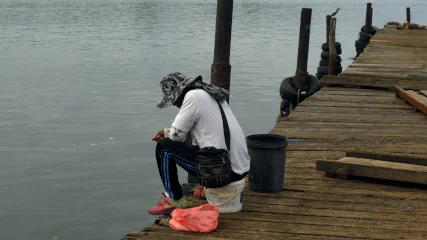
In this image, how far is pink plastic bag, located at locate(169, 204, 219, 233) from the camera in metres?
5.84

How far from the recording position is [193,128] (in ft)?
20.3

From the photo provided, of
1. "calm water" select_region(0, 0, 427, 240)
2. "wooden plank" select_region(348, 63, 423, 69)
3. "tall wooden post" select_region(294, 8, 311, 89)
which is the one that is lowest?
"calm water" select_region(0, 0, 427, 240)

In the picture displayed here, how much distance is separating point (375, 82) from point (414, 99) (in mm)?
2539

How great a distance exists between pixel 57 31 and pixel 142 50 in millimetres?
14964

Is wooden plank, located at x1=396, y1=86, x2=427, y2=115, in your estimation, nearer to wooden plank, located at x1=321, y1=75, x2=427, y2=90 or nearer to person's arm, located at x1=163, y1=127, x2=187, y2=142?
wooden plank, located at x1=321, y1=75, x2=427, y2=90

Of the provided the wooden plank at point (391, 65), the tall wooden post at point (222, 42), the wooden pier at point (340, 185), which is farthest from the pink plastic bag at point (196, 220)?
the wooden plank at point (391, 65)

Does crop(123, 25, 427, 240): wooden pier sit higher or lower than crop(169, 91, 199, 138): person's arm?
lower

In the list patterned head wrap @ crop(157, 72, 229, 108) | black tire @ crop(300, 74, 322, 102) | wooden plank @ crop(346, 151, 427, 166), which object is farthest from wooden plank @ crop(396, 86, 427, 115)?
patterned head wrap @ crop(157, 72, 229, 108)

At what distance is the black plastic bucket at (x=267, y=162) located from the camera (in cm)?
669

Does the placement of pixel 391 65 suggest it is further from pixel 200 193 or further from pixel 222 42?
pixel 200 193

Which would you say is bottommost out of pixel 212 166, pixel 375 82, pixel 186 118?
pixel 212 166

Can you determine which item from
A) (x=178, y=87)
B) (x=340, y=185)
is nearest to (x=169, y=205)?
(x=178, y=87)

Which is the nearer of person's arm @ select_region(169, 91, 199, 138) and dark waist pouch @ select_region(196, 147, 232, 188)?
dark waist pouch @ select_region(196, 147, 232, 188)

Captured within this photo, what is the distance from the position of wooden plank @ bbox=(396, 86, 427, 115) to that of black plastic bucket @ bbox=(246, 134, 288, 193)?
15.4ft
